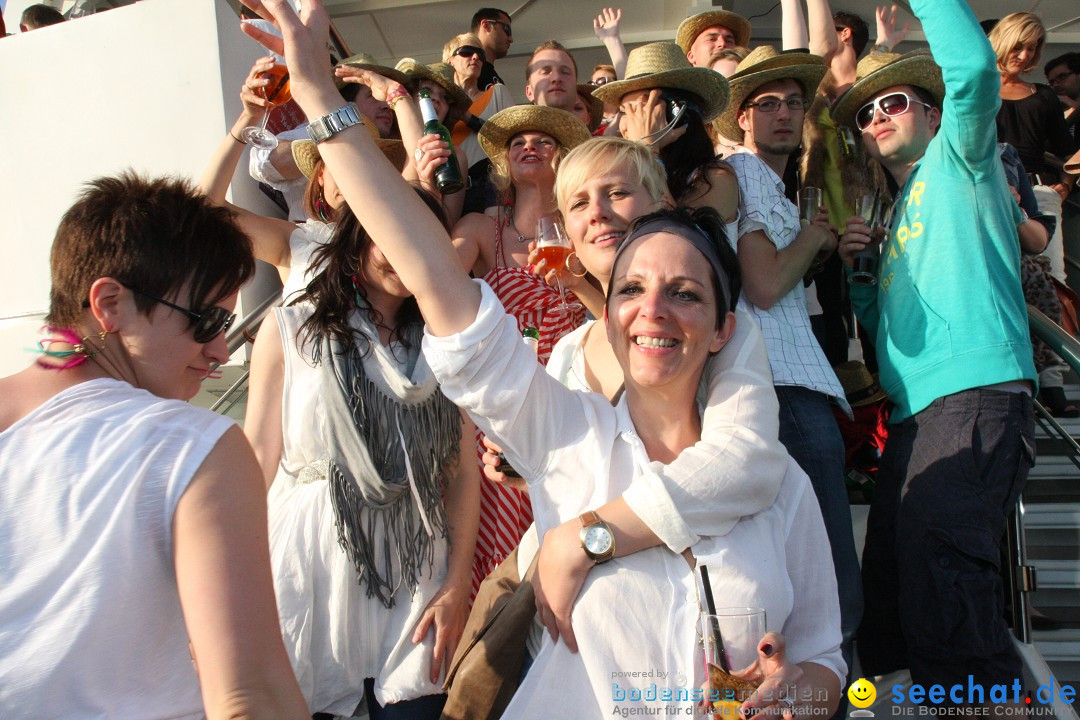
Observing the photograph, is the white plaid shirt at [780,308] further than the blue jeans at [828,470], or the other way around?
the white plaid shirt at [780,308]

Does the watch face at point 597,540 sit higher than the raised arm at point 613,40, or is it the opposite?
the raised arm at point 613,40

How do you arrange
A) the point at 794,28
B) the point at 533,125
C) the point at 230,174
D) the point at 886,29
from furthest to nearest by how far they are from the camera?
the point at 886,29, the point at 794,28, the point at 533,125, the point at 230,174

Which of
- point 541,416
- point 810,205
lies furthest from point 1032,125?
point 541,416

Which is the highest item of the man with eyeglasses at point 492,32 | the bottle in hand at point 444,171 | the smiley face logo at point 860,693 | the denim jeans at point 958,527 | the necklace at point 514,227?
the man with eyeglasses at point 492,32

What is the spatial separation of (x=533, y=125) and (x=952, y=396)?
6.48 feet

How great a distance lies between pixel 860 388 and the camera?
328 centimetres

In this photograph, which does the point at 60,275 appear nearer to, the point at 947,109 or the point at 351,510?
the point at 351,510

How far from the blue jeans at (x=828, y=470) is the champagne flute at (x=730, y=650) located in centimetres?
101

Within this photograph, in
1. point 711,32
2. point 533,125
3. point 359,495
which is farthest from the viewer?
point 711,32

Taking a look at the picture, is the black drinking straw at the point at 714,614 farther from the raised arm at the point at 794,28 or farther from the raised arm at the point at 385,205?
the raised arm at the point at 794,28

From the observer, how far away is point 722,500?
182 centimetres

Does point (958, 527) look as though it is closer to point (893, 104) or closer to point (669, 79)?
point (893, 104)

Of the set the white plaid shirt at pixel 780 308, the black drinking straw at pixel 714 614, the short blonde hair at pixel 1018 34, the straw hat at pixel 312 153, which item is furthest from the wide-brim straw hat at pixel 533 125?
the short blonde hair at pixel 1018 34

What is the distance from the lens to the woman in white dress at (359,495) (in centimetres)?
231
